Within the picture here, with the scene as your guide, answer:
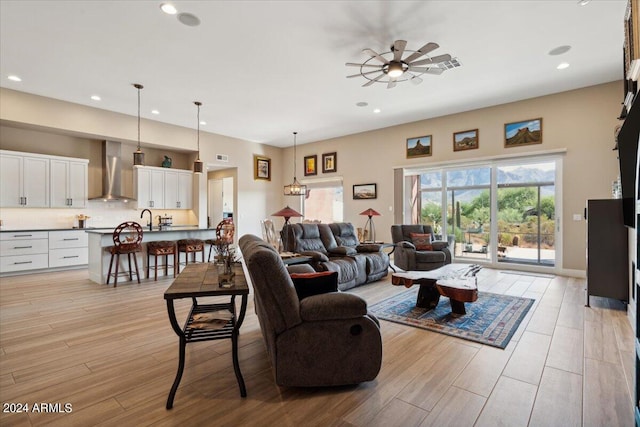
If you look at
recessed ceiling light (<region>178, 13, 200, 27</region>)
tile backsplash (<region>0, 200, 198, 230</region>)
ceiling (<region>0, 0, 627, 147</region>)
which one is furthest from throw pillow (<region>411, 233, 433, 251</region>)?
tile backsplash (<region>0, 200, 198, 230</region>)

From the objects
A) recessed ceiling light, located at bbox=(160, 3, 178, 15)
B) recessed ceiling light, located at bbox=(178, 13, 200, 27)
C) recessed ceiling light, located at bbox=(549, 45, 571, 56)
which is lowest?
recessed ceiling light, located at bbox=(160, 3, 178, 15)

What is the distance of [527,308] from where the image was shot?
3.84m

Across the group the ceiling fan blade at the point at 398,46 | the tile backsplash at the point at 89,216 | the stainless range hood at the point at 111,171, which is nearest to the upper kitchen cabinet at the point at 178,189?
the tile backsplash at the point at 89,216

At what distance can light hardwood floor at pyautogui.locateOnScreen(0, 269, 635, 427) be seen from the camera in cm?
185

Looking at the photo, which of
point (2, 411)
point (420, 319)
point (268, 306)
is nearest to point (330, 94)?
point (420, 319)

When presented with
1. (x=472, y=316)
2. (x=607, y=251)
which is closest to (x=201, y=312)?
(x=472, y=316)

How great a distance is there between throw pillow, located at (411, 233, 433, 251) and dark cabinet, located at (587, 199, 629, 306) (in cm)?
256

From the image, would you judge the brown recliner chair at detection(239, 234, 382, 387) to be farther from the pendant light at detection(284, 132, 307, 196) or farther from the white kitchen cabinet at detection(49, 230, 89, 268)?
the white kitchen cabinet at detection(49, 230, 89, 268)

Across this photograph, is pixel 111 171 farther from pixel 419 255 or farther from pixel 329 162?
pixel 419 255

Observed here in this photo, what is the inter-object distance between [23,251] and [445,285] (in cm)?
753

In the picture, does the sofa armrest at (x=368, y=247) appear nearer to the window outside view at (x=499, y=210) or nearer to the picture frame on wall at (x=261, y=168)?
the window outside view at (x=499, y=210)

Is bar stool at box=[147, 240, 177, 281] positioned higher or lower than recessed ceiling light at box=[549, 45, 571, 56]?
lower

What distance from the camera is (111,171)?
7.31 metres

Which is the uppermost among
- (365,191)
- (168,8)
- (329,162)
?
(168,8)
